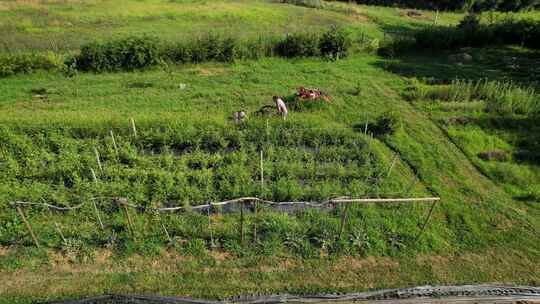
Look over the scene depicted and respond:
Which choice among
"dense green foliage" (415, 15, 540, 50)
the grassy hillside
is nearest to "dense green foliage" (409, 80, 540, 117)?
"dense green foliage" (415, 15, 540, 50)

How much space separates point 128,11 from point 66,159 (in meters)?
15.8

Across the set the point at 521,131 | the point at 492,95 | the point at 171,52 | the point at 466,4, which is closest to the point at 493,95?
the point at 492,95

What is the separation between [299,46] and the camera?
17156mm

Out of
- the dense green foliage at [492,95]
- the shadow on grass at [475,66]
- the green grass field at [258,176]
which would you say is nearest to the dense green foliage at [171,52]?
the green grass field at [258,176]

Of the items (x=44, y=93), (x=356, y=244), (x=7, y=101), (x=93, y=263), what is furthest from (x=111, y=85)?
(x=356, y=244)

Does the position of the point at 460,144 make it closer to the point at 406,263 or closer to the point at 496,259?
the point at 496,259

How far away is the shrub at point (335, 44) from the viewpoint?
56.3ft

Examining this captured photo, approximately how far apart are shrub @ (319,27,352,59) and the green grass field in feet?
3.37

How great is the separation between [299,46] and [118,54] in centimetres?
787

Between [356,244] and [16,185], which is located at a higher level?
[16,185]

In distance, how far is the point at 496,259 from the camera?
811 cm

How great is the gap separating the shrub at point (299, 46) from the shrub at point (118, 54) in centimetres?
561

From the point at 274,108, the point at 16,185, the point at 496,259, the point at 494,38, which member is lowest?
the point at 496,259

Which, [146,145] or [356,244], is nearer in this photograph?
[356,244]
